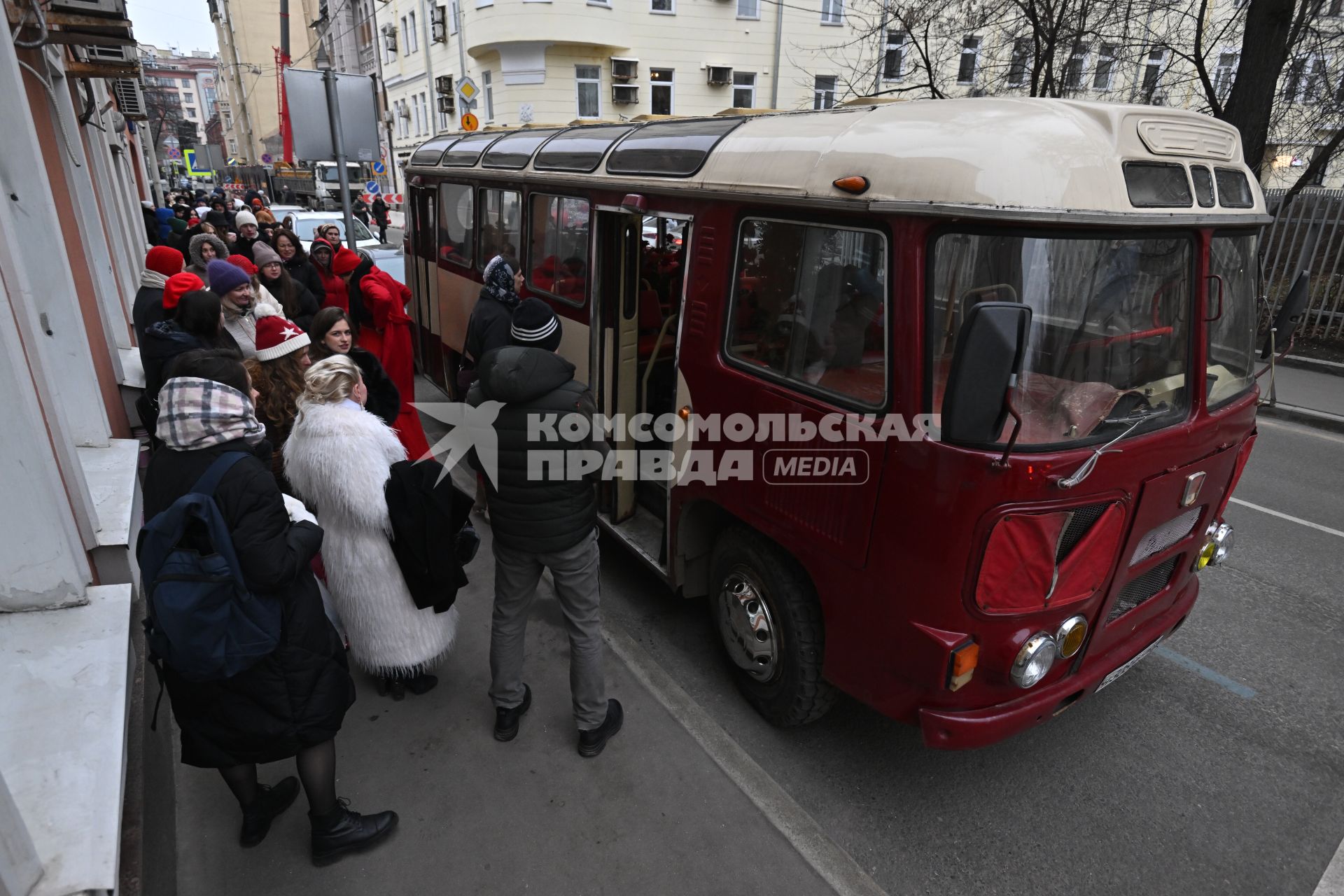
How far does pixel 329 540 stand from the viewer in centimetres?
305

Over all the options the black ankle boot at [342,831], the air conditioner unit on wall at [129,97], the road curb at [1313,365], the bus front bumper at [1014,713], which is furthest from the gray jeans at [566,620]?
the road curb at [1313,365]

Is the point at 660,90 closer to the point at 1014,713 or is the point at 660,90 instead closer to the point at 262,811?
the point at 1014,713

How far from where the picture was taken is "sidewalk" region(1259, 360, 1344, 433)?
8727 mm

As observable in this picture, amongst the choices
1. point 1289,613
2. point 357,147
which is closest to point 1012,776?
point 1289,613

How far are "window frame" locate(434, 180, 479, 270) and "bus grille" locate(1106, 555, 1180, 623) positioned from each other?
562 centimetres

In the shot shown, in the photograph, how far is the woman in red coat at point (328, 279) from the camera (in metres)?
7.41

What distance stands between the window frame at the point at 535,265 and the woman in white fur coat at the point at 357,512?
6.20 feet

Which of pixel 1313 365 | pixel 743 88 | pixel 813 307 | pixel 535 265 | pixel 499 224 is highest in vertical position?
pixel 743 88

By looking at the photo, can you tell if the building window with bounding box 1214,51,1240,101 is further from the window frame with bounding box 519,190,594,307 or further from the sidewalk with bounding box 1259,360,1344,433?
the window frame with bounding box 519,190,594,307

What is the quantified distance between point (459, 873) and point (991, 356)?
98.9 inches

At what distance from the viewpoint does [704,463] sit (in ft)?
11.7

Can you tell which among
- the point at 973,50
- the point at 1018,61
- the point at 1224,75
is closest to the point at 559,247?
the point at 1018,61

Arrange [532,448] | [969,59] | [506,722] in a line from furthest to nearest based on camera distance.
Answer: [969,59]
[506,722]
[532,448]

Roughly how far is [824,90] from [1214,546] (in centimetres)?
2768
